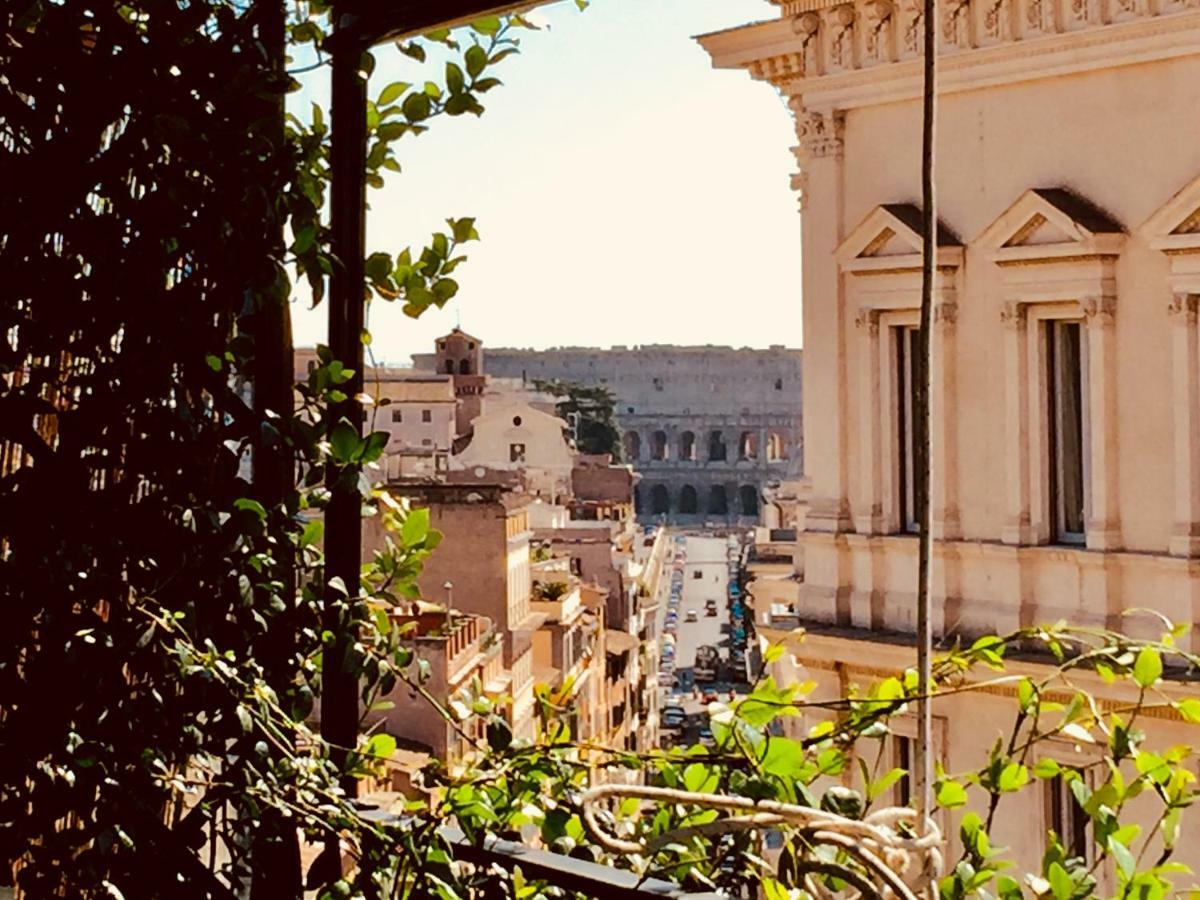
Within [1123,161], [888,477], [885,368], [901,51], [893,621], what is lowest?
[893,621]

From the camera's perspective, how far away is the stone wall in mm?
57719

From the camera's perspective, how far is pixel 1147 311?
17.6ft

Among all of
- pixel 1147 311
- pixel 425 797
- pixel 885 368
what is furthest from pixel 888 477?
pixel 425 797

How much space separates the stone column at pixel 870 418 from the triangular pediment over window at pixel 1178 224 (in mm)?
1068

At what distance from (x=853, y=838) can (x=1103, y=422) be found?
4.47 meters

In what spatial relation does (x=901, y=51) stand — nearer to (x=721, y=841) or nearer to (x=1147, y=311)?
(x=1147, y=311)

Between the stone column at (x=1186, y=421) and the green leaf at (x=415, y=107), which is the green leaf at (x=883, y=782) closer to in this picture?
the green leaf at (x=415, y=107)

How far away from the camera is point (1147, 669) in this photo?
1325 mm

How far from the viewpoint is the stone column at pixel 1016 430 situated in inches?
222

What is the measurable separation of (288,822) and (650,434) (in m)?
63.0

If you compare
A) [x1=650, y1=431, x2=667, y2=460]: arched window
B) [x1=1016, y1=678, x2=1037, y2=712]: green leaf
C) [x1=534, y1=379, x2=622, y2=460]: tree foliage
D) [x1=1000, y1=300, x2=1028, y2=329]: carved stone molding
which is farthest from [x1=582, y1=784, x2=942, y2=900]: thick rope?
[x1=650, y1=431, x2=667, y2=460]: arched window

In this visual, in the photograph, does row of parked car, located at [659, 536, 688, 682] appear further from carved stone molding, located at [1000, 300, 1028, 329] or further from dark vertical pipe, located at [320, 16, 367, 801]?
dark vertical pipe, located at [320, 16, 367, 801]

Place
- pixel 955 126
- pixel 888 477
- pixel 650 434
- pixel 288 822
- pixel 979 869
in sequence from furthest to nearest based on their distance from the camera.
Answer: pixel 650 434, pixel 888 477, pixel 955 126, pixel 288 822, pixel 979 869

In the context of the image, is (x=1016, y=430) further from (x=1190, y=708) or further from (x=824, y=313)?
(x=1190, y=708)
